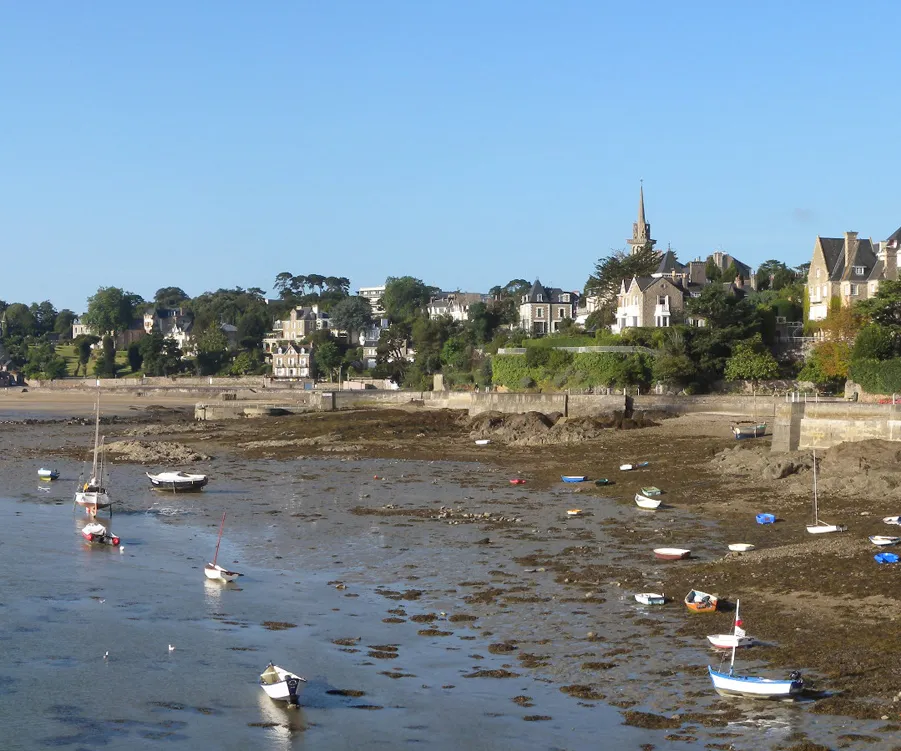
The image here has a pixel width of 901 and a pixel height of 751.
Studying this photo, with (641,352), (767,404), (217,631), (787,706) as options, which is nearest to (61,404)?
(641,352)

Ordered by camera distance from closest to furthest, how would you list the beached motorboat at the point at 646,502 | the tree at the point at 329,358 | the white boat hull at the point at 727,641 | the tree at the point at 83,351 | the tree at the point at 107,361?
1. the white boat hull at the point at 727,641
2. the beached motorboat at the point at 646,502
3. the tree at the point at 329,358
4. the tree at the point at 107,361
5. the tree at the point at 83,351

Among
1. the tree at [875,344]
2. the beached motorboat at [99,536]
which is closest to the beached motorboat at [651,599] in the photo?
the beached motorboat at [99,536]

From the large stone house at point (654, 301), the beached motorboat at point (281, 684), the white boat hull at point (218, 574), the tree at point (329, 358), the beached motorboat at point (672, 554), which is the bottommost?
the beached motorboat at point (281, 684)

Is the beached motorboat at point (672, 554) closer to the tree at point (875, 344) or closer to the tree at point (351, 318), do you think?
the tree at point (875, 344)

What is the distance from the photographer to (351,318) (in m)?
142

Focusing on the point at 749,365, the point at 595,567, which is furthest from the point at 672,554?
the point at 749,365

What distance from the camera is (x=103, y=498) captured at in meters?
34.8

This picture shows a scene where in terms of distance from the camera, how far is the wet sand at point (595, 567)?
16688mm

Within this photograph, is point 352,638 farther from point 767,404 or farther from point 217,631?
point 767,404

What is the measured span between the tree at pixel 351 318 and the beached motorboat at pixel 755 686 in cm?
12618

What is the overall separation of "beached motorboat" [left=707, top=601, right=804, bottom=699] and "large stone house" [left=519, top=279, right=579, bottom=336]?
86951mm

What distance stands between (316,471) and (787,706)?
3107cm

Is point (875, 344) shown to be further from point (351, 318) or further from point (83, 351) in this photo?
point (83, 351)

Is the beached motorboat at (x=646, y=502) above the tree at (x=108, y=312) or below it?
below
